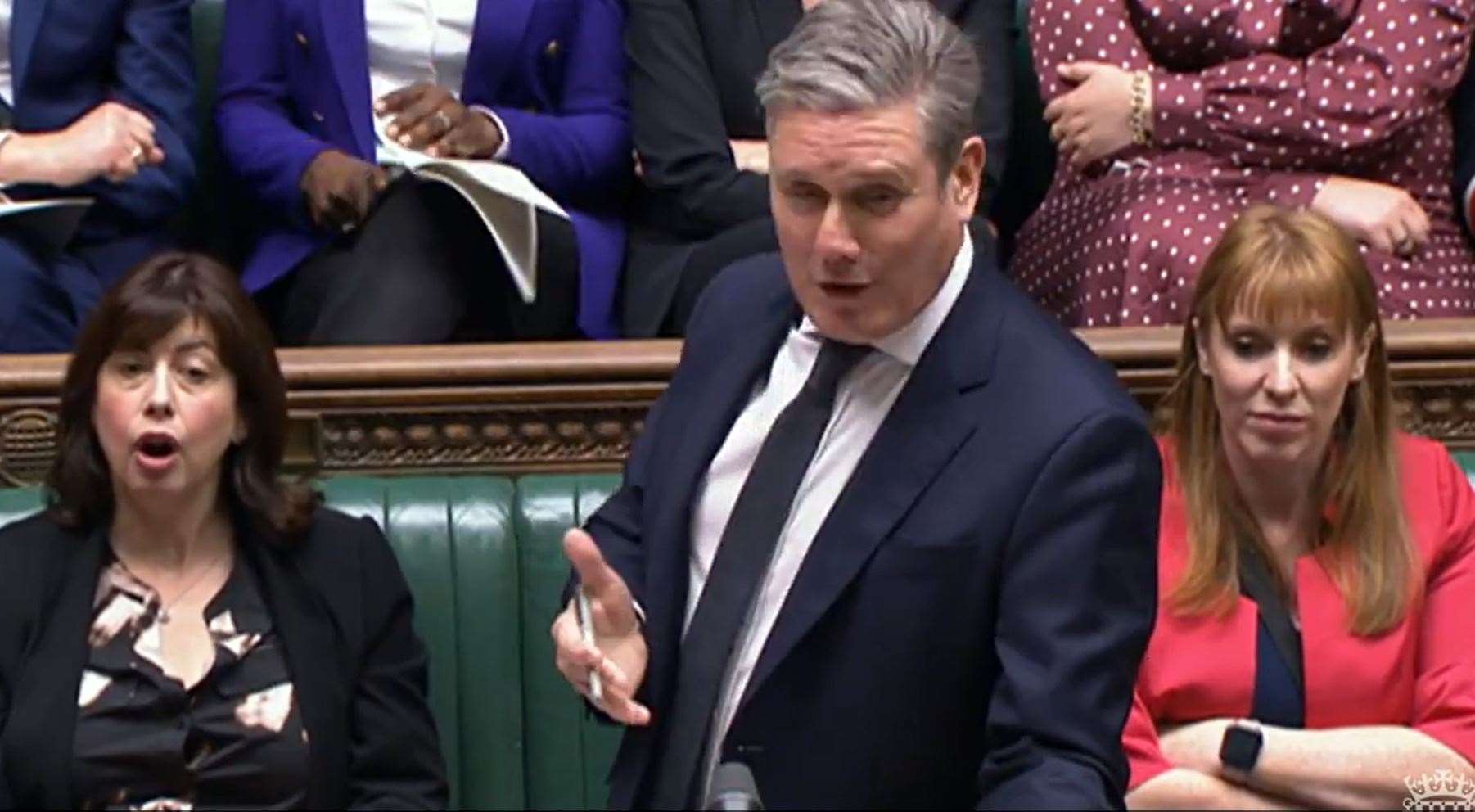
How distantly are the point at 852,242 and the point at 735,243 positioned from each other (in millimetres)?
977

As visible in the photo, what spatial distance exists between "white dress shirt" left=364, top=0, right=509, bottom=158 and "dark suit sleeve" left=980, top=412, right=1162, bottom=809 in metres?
1.18

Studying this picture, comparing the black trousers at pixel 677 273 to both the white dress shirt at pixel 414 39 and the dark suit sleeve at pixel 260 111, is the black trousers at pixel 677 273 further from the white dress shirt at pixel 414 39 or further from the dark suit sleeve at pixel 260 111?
the dark suit sleeve at pixel 260 111

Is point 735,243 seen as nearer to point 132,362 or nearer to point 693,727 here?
point 132,362

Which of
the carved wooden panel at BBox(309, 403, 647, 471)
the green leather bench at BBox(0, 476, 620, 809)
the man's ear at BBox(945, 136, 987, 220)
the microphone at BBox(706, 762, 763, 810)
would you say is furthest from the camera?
the carved wooden panel at BBox(309, 403, 647, 471)

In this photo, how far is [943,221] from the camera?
1.79m

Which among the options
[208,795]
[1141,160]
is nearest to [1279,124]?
[1141,160]

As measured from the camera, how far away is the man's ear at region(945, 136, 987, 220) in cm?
181

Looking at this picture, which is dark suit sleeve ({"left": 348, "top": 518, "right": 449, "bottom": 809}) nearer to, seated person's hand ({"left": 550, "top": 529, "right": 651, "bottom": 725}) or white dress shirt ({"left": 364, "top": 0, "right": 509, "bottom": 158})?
seated person's hand ({"left": 550, "top": 529, "right": 651, "bottom": 725})

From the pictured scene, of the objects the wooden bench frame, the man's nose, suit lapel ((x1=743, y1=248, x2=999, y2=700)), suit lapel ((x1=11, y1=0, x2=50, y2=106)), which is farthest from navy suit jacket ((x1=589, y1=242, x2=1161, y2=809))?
suit lapel ((x1=11, y1=0, x2=50, y2=106))

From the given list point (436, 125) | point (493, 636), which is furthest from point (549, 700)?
point (436, 125)

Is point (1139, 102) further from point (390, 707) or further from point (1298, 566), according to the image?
point (390, 707)

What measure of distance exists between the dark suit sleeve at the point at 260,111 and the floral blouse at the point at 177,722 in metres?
0.75

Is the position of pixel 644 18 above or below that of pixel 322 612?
above

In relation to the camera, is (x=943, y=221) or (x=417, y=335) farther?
(x=417, y=335)
